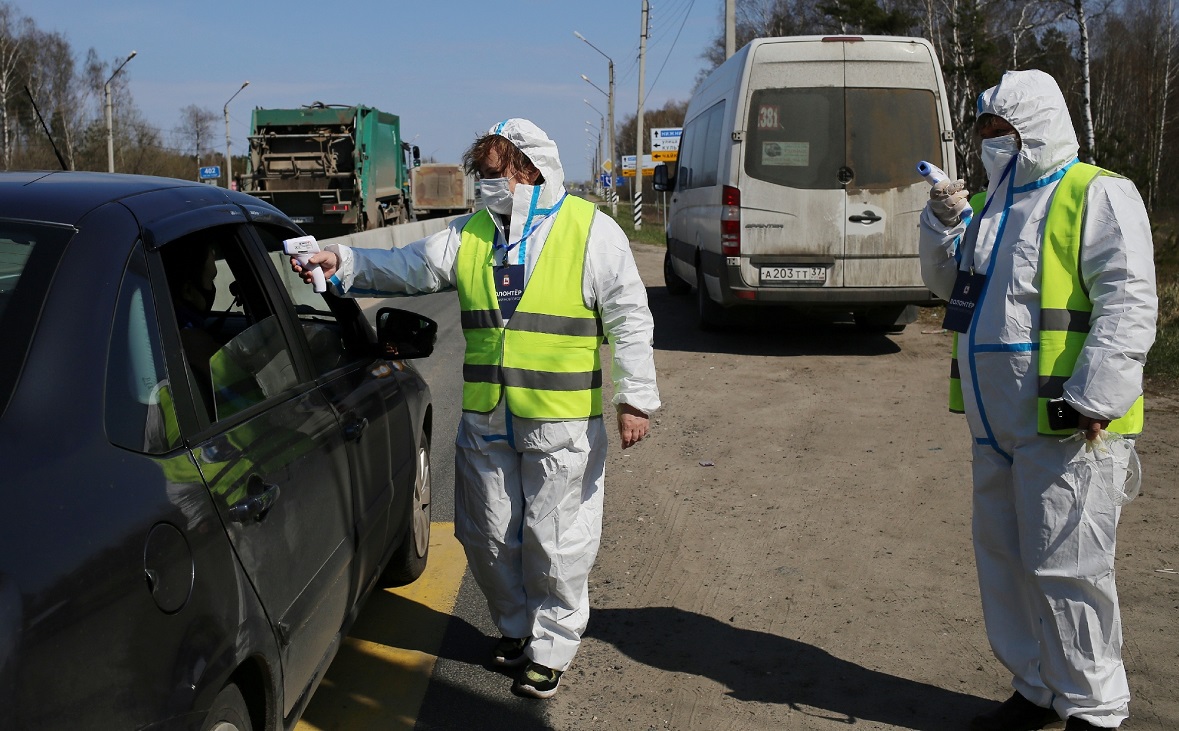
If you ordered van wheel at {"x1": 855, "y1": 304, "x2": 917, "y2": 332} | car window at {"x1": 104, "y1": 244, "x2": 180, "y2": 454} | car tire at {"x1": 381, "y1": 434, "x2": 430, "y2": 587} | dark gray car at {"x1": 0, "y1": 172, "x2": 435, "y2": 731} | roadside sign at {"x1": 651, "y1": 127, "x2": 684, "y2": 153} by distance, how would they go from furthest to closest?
roadside sign at {"x1": 651, "y1": 127, "x2": 684, "y2": 153} → van wheel at {"x1": 855, "y1": 304, "x2": 917, "y2": 332} → car tire at {"x1": 381, "y1": 434, "x2": 430, "y2": 587} → car window at {"x1": 104, "y1": 244, "x2": 180, "y2": 454} → dark gray car at {"x1": 0, "y1": 172, "x2": 435, "y2": 731}

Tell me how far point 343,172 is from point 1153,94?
30.8 metres

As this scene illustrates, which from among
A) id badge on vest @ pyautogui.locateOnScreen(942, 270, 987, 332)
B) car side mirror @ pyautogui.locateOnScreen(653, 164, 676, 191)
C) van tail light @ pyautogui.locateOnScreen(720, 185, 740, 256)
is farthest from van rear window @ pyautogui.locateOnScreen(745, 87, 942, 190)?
id badge on vest @ pyautogui.locateOnScreen(942, 270, 987, 332)

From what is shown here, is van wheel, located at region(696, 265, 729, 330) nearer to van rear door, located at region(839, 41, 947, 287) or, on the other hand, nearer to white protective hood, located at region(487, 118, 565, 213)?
van rear door, located at region(839, 41, 947, 287)

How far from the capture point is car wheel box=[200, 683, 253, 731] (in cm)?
224

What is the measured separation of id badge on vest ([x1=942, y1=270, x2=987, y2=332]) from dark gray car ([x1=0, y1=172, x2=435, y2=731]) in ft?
6.34

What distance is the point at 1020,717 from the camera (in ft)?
11.5

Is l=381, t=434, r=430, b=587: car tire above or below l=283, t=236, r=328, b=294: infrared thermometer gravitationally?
below

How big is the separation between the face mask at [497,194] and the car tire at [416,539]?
127cm

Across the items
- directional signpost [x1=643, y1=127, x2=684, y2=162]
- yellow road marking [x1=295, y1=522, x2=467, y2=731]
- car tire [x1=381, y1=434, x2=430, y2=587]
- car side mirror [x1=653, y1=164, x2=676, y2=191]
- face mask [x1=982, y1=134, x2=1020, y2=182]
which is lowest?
yellow road marking [x1=295, y1=522, x2=467, y2=731]

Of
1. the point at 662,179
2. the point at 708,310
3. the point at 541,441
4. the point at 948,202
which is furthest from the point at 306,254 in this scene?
the point at 662,179

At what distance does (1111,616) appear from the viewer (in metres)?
3.28

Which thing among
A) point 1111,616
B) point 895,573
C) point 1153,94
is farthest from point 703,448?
point 1153,94

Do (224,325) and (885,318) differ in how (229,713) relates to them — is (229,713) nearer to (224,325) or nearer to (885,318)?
(224,325)

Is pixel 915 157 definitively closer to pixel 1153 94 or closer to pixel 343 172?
pixel 343 172
